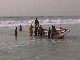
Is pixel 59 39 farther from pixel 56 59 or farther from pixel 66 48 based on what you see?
pixel 56 59

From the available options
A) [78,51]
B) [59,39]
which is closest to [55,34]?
[59,39]

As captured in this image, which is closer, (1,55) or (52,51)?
(1,55)

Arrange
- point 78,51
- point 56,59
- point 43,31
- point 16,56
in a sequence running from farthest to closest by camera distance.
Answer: point 43,31, point 78,51, point 16,56, point 56,59

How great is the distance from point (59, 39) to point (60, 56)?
10.9 meters

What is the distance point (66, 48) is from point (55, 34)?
755 cm

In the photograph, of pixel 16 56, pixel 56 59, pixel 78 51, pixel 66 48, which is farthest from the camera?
Answer: pixel 66 48

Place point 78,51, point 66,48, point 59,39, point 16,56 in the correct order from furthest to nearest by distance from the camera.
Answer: point 59,39, point 66,48, point 78,51, point 16,56

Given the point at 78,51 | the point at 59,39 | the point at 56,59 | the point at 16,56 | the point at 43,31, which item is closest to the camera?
the point at 56,59

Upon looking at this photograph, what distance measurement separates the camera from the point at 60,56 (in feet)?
60.3

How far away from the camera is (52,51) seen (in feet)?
67.7

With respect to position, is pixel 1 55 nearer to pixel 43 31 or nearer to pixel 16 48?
pixel 16 48

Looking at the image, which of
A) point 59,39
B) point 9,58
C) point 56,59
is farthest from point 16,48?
point 59,39

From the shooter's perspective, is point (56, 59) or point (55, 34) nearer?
point (56, 59)

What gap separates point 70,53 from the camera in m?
19.6
